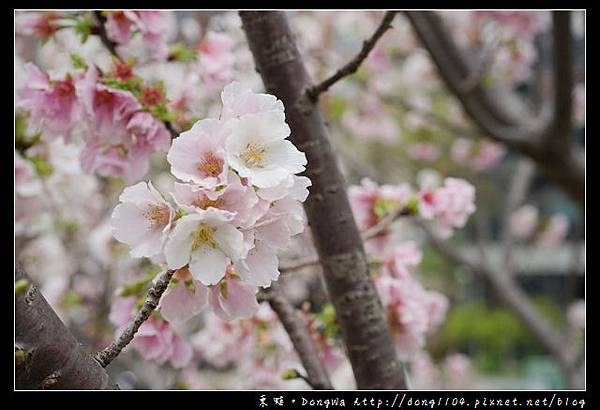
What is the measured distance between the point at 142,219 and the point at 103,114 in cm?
42

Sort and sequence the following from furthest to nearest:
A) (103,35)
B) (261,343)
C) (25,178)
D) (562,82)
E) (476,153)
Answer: (476,153) → (562,82) → (25,178) → (261,343) → (103,35)

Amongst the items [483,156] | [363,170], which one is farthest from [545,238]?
[363,170]

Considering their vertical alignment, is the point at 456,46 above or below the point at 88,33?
below

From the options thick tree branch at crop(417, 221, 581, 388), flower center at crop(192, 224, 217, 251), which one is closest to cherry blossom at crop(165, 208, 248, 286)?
flower center at crop(192, 224, 217, 251)

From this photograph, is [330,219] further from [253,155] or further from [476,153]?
[476,153]

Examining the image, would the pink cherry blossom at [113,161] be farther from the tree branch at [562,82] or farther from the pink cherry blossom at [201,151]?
the tree branch at [562,82]

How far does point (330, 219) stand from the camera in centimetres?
102

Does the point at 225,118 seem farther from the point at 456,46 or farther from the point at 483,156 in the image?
the point at 483,156

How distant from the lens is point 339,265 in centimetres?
104

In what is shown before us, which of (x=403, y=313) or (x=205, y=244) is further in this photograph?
(x=403, y=313)

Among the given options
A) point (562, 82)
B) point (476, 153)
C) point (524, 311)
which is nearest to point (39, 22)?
point (562, 82)

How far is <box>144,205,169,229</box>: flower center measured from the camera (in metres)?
0.68

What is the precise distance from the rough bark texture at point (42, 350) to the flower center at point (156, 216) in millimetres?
129
